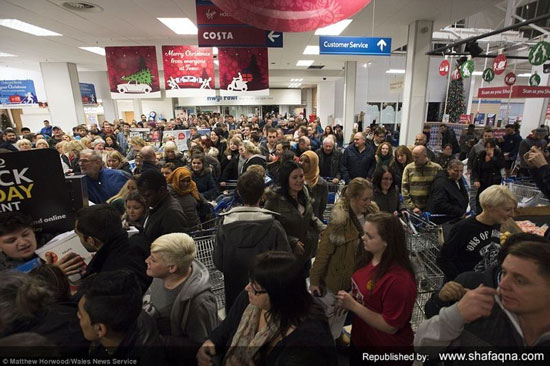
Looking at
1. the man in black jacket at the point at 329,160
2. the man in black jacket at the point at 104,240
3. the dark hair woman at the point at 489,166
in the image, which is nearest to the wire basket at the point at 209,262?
the man in black jacket at the point at 104,240

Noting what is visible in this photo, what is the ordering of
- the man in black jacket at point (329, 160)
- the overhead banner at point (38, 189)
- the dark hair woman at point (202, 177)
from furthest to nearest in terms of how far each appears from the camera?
the man in black jacket at point (329, 160) < the dark hair woman at point (202, 177) < the overhead banner at point (38, 189)

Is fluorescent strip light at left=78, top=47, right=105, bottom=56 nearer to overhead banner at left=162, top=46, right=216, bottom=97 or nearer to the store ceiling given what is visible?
the store ceiling

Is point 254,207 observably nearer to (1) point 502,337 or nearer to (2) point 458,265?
(1) point 502,337

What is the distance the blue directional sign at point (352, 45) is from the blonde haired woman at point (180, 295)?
4.50 metres

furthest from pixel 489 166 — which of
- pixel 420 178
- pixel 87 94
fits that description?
pixel 87 94

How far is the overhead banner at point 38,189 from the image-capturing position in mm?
2037

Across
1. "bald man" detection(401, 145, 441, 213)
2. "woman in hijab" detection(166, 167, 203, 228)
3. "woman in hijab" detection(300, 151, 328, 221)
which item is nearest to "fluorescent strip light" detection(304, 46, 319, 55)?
"bald man" detection(401, 145, 441, 213)

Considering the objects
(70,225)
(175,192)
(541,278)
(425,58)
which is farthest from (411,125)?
(70,225)

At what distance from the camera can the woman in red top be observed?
5.57ft

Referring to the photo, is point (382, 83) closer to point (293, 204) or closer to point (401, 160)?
point (401, 160)

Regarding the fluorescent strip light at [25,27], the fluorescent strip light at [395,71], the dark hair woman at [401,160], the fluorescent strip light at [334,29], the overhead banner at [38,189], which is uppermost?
the fluorescent strip light at [395,71]

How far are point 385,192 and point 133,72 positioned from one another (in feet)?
25.8

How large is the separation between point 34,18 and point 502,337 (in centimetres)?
934

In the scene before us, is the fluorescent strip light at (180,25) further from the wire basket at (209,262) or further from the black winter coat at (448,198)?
the black winter coat at (448,198)
